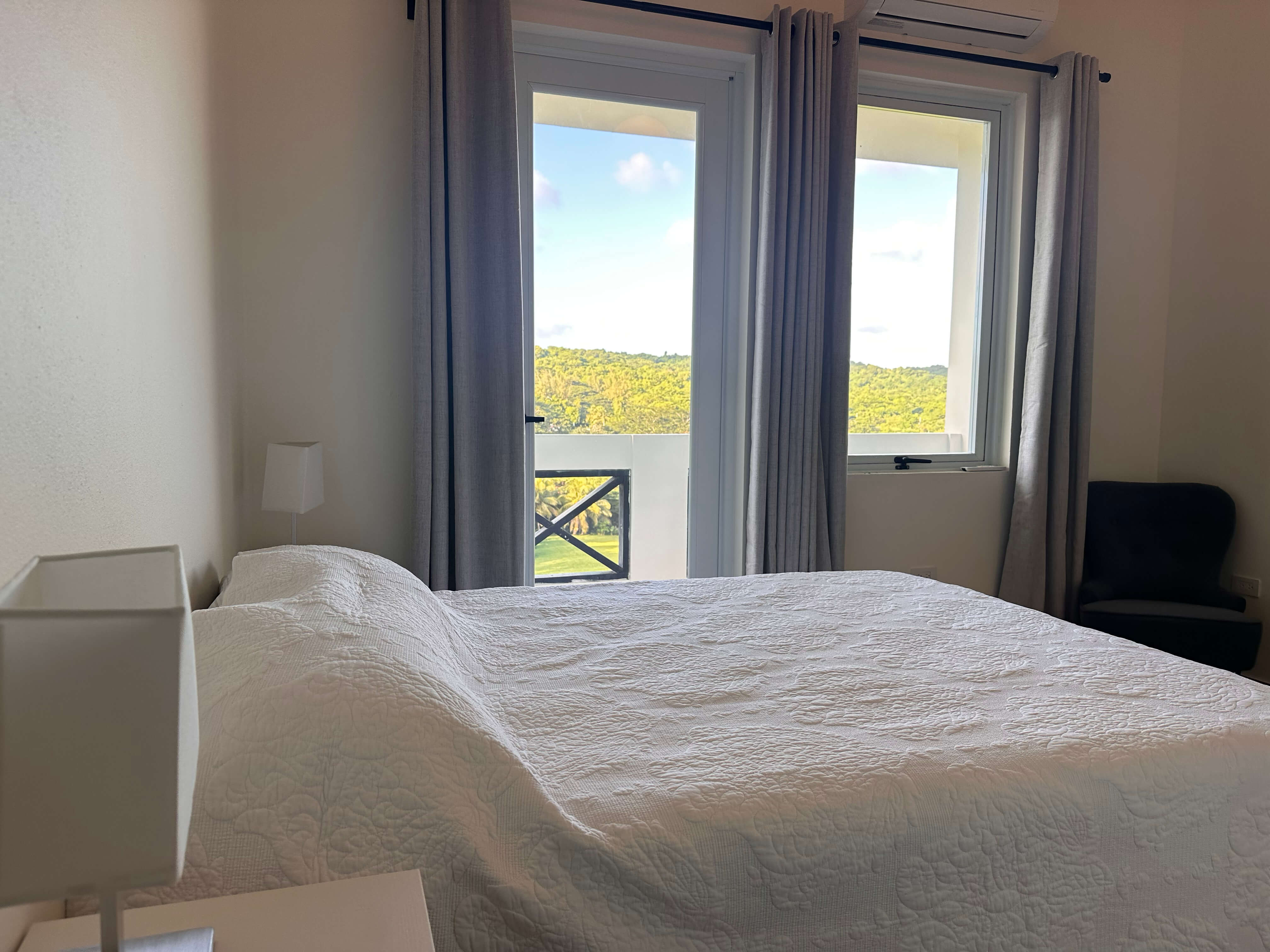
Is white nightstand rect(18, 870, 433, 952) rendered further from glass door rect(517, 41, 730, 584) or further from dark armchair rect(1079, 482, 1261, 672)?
dark armchair rect(1079, 482, 1261, 672)

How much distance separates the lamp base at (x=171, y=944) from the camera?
73 cm

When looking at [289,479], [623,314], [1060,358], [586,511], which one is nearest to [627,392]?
Answer: [623,314]

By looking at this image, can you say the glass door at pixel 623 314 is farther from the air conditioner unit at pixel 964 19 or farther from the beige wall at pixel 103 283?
the beige wall at pixel 103 283

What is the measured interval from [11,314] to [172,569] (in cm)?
45

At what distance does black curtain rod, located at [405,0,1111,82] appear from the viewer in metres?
3.03

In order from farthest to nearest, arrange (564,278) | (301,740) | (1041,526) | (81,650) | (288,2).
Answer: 1. (1041,526)
2. (564,278)
3. (288,2)
4. (301,740)
5. (81,650)

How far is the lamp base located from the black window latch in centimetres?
333

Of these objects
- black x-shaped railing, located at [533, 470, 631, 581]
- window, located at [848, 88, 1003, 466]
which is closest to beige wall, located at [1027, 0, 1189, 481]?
window, located at [848, 88, 1003, 466]

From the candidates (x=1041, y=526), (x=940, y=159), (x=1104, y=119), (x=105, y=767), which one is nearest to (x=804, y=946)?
(x=105, y=767)

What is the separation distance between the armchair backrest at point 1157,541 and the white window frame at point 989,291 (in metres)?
0.50

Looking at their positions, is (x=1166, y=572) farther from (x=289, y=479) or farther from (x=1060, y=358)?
(x=289, y=479)

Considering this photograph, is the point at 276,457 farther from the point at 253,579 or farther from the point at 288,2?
the point at 288,2

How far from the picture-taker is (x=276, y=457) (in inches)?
98.2

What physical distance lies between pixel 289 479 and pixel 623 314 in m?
1.44
